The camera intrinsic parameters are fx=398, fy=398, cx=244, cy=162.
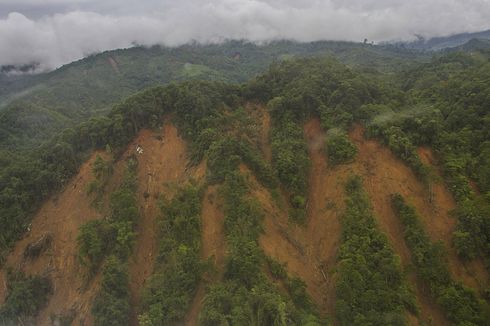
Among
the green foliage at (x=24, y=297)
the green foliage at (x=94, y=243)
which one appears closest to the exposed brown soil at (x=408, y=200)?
the green foliage at (x=94, y=243)

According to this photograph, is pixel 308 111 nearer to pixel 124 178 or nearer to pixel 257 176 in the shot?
pixel 257 176

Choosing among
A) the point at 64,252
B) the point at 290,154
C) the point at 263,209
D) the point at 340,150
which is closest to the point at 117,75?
the point at 64,252

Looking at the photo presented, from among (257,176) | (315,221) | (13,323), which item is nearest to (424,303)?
(315,221)

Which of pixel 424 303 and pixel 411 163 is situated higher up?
pixel 411 163

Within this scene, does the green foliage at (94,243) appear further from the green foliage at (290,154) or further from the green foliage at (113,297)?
the green foliage at (290,154)

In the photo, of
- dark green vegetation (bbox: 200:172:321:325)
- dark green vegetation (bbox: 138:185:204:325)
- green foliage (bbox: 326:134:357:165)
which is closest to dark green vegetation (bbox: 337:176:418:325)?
dark green vegetation (bbox: 200:172:321:325)

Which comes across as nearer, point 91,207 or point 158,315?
point 158,315

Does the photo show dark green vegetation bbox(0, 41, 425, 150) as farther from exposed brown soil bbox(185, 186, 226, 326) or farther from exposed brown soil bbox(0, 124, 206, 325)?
exposed brown soil bbox(185, 186, 226, 326)
